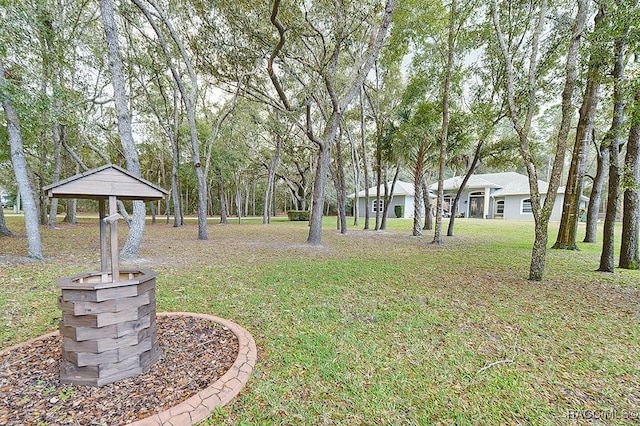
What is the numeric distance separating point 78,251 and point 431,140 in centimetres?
1156

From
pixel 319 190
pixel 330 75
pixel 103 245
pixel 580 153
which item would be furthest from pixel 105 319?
pixel 580 153

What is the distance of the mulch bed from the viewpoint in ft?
5.42

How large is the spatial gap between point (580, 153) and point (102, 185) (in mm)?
9683

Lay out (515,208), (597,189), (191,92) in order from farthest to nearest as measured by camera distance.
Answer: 1. (515,208)
2. (191,92)
3. (597,189)

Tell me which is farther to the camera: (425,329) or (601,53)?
(601,53)

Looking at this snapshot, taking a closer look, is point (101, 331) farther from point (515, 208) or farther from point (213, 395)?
point (515, 208)

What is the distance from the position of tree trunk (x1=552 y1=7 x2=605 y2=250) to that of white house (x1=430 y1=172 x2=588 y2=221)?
1454 centimetres

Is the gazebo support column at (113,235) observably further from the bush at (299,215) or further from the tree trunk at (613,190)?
the bush at (299,215)

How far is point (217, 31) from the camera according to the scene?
7.99 m

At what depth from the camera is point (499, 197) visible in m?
23.4

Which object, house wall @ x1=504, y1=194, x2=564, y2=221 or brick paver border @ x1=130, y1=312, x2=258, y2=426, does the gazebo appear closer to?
brick paver border @ x1=130, y1=312, x2=258, y2=426

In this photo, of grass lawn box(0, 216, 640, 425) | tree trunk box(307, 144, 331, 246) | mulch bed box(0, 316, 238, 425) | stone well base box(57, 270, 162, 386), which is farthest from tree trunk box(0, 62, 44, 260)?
tree trunk box(307, 144, 331, 246)

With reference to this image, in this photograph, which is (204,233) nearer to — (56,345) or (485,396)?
(56,345)

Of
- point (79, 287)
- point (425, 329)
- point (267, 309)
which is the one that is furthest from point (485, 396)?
point (79, 287)
